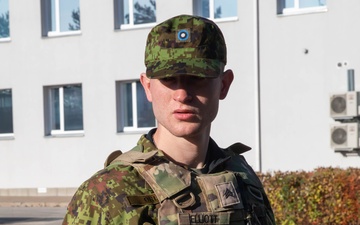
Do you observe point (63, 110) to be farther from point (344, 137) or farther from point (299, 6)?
point (344, 137)

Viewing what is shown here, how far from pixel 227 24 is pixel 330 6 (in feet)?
7.95

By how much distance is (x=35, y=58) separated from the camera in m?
23.1

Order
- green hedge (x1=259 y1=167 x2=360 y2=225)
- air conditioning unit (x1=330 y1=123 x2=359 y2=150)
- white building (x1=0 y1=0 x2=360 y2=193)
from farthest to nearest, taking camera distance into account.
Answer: white building (x1=0 y1=0 x2=360 y2=193), air conditioning unit (x1=330 y1=123 x2=359 y2=150), green hedge (x1=259 y1=167 x2=360 y2=225)

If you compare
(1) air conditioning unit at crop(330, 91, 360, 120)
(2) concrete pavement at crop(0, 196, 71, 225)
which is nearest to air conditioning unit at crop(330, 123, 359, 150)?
(1) air conditioning unit at crop(330, 91, 360, 120)

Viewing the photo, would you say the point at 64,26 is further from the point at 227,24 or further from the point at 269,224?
the point at 269,224

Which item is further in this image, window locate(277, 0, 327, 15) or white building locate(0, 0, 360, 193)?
window locate(277, 0, 327, 15)

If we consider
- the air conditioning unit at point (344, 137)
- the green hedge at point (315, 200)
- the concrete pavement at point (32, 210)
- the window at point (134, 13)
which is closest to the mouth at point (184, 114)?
the green hedge at point (315, 200)

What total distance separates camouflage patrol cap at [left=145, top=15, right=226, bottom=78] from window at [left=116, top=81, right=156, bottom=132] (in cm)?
1941

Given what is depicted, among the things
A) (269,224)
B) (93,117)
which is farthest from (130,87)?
(269,224)

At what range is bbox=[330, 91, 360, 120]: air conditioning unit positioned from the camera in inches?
655

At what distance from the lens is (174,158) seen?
265cm

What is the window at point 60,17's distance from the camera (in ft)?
75.2

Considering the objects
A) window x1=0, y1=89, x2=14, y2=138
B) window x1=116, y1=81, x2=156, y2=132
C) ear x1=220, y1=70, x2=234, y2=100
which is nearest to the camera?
ear x1=220, y1=70, x2=234, y2=100

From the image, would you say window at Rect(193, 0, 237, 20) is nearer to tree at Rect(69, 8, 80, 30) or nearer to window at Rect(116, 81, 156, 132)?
window at Rect(116, 81, 156, 132)
